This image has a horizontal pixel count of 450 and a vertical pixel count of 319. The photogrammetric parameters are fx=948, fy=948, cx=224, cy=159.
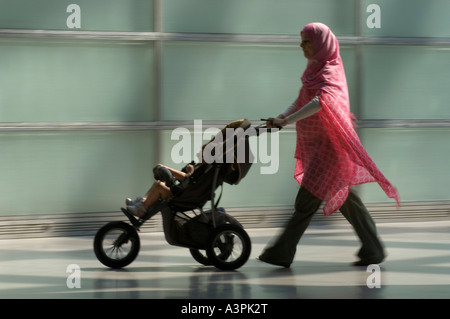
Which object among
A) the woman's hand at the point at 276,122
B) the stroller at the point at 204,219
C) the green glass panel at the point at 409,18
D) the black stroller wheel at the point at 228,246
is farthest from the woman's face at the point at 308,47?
the green glass panel at the point at 409,18

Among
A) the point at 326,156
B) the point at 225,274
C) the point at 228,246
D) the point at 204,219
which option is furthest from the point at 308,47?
the point at 225,274

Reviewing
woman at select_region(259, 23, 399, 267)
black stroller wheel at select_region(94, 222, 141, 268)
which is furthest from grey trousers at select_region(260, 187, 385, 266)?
black stroller wheel at select_region(94, 222, 141, 268)

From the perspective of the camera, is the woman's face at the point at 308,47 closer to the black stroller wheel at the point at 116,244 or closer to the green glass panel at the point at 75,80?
the black stroller wheel at the point at 116,244

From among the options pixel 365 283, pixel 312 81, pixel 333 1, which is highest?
pixel 333 1

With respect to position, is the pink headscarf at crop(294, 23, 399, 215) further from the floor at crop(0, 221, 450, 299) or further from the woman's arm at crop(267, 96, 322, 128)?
the floor at crop(0, 221, 450, 299)

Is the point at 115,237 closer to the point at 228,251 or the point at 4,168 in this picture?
the point at 228,251

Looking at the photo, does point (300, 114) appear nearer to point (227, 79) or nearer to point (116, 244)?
point (116, 244)

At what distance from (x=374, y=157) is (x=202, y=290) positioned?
172 inches

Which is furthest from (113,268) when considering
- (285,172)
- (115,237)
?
(285,172)

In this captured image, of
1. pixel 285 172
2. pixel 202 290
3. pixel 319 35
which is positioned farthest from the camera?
pixel 285 172

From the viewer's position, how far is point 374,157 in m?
10.4

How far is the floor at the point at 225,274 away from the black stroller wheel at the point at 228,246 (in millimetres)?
87

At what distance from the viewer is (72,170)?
9461 mm

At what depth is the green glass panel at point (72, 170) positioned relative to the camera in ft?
30.5
